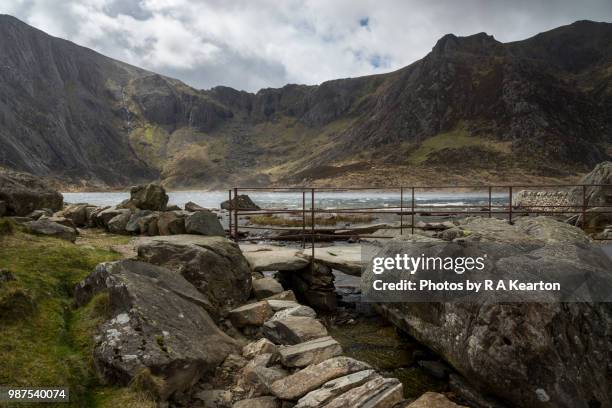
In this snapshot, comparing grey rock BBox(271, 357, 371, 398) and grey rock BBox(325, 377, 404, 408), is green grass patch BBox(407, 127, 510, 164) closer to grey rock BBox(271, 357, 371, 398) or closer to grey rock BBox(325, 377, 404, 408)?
grey rock BBox(271, 357, 371, 398)

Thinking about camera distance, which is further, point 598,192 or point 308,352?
point 598,192

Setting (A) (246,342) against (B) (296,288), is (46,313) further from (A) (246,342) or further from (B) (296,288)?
(B) (296,288)

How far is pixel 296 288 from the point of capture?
507 inches

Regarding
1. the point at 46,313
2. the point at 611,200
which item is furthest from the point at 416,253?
the point at 611,200

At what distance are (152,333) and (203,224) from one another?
656cm

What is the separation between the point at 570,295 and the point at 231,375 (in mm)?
5660

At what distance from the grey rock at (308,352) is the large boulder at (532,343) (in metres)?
1.95

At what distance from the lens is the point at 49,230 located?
1121 centimetres

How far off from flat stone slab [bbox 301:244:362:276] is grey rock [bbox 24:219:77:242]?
23.0ft

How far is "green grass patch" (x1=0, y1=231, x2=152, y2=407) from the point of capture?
4879 millimetres

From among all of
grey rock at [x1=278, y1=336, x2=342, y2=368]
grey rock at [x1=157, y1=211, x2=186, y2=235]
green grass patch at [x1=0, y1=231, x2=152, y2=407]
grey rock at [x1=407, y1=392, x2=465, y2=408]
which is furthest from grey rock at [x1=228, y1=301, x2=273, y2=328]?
grey rock at [x1=157, y1=211, x2=186, y2=235]

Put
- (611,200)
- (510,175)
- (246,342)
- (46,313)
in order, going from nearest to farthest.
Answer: (46,313) < (246,342) < (611,200) < (510,175)

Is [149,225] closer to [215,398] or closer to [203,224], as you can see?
[203,224]

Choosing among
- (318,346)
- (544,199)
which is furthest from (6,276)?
(544,199)
